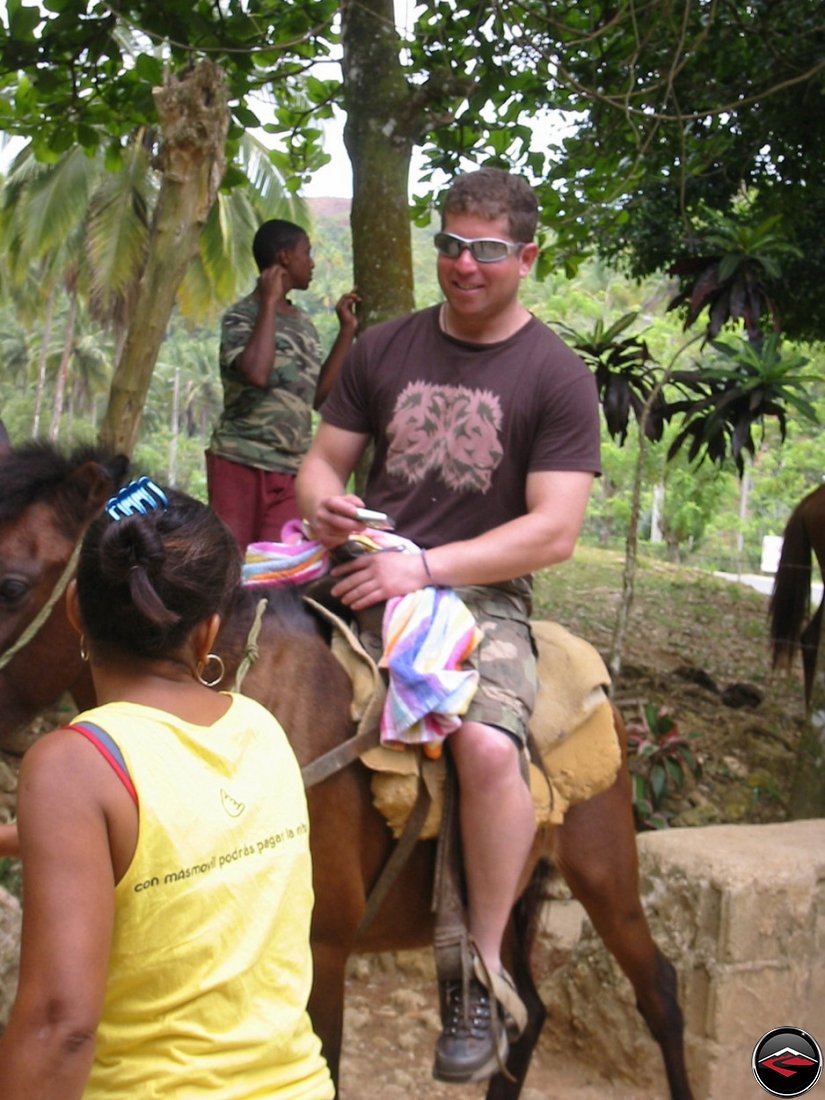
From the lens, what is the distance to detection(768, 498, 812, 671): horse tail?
8078mm

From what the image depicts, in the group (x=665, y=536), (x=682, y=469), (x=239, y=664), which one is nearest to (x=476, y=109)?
(x=239, y=664)

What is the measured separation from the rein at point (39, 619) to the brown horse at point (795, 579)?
6.05 metres

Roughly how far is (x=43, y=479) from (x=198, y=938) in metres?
1.59

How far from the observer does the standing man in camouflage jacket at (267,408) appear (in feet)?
20.2

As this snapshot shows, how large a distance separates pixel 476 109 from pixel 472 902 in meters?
4.59

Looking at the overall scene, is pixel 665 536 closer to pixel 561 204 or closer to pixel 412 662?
pixel 561 204

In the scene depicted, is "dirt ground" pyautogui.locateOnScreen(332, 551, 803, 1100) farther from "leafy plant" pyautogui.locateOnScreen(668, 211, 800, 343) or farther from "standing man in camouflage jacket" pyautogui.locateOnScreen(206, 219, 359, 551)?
"leafy plant" pyautogui.locateOnScreen(668, 211, 800, 343)

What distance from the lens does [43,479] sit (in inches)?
120

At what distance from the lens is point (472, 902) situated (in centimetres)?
345

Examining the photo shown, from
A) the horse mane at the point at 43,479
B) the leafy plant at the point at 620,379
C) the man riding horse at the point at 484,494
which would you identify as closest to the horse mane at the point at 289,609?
the man riding horse at the point at 484,494

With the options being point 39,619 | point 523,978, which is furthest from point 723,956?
point 39,619

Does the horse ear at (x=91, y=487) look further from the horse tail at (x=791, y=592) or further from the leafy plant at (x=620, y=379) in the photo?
the horse tail at (x=791, y=592)

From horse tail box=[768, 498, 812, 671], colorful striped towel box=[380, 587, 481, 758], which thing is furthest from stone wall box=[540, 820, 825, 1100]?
horse tail box=[768, 498, 812, 671]

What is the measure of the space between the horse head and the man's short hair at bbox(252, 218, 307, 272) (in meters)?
3.38
